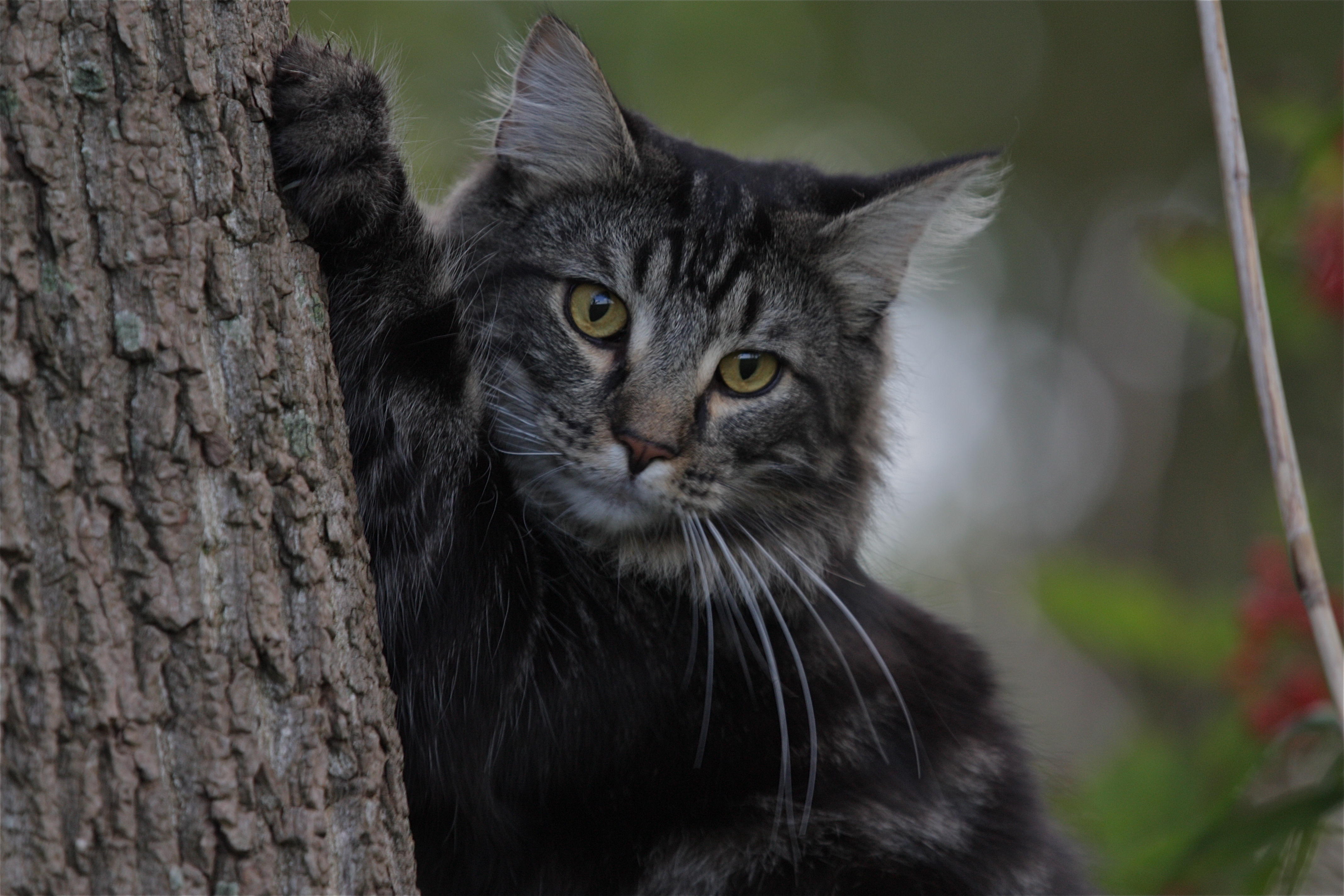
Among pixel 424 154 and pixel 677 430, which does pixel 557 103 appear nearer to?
pixel 424 154

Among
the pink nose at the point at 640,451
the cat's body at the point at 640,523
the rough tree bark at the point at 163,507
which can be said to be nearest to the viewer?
the rough tree bark at the point at 163,507

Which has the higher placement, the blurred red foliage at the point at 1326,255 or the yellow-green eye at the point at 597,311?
the blurred red foliage at the point at 1326,255

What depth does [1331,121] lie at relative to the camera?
2793mm

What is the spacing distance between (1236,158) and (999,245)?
33.1 feet

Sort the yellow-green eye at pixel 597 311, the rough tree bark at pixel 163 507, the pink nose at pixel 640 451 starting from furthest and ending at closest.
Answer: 1. the yellow-green eye at pixel 597 311
2. the pink nose at pixel 640 451
3. the rough tree bark at pixel 163 507

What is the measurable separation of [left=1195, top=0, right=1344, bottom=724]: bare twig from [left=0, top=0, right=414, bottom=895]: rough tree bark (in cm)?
177

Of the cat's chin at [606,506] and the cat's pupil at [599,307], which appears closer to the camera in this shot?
the cat's chin at [606,506]

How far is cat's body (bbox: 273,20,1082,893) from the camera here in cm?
244

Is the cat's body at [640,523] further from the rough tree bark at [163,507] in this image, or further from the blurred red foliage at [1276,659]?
the blurred red foliage at [1276,659]

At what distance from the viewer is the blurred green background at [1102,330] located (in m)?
3.37

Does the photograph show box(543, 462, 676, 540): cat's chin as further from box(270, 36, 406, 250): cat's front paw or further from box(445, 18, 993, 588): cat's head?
box(270, 36, 406, 250): cat's front paw

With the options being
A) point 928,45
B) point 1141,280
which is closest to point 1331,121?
point 1141,280

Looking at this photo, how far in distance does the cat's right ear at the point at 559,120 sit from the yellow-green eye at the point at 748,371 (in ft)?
1.89

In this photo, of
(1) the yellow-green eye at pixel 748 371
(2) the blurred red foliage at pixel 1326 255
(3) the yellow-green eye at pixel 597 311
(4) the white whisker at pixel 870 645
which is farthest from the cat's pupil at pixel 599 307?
(2) the blurred red foliage at pixel 1326 255
